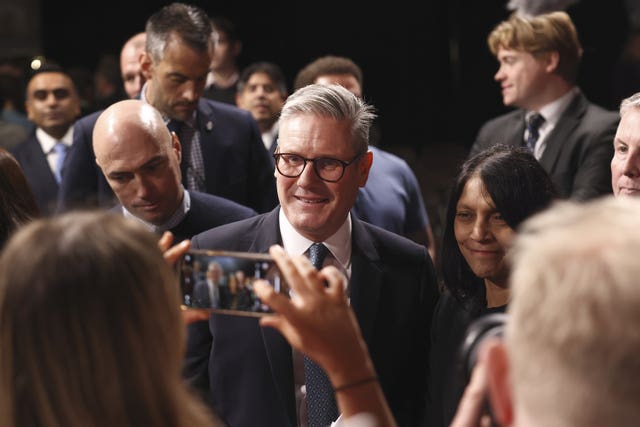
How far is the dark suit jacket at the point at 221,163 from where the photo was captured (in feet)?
10.8

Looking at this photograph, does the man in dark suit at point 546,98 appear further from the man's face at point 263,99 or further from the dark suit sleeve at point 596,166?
the man's face at point 263,99

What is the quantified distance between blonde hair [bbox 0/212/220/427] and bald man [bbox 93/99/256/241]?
5.01ft

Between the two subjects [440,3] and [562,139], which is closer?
[562,139]

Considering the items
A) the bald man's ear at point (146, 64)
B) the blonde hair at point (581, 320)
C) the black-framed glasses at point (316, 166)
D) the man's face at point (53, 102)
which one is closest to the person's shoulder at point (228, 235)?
the black-framed glasses at point (316, 166)

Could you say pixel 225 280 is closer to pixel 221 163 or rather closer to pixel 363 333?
pixel 363 333

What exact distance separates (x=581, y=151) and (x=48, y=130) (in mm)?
2786

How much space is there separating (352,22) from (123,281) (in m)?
8.27

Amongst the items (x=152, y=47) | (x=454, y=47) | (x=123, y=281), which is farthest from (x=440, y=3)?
(x=123, y=281)

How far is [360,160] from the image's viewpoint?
2330 millimetres

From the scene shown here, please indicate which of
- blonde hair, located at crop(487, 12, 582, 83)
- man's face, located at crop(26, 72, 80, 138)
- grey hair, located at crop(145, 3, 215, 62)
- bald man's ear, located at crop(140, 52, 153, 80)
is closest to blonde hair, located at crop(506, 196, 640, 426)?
grey hair, located at crop(145, 3, 215, 62)

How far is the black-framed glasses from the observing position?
7.38 feet

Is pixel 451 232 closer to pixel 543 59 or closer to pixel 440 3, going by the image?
pixel 543 59

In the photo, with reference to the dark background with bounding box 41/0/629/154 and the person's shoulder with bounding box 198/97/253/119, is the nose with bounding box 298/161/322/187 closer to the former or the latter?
the person's shoulder with bounding box 198/97/253/119

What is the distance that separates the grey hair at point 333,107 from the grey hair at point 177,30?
1257 mm
